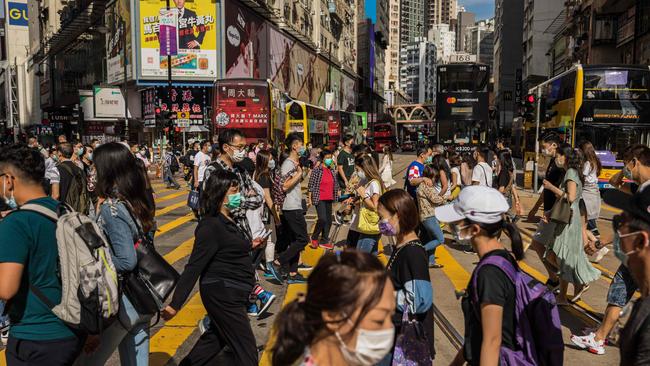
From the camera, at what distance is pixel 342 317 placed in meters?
1.85

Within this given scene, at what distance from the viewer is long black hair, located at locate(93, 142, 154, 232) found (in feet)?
12.1

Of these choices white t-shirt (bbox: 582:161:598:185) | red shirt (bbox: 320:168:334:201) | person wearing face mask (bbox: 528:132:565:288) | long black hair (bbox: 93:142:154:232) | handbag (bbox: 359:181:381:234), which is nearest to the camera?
long black hair (bbox: 93:142:154:232)

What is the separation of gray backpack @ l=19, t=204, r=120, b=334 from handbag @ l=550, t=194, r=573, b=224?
4934 mm

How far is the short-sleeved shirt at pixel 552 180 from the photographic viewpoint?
6688mm

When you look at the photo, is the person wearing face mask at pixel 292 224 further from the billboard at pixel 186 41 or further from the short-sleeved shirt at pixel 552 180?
the billboard at pixel 186 41

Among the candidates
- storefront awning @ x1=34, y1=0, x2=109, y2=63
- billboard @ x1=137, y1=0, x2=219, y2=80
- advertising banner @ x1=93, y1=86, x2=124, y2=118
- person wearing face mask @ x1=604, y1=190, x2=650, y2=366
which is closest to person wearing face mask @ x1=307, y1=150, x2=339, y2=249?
person wearing face mask @ x1=604, y1=190, x2=650, y2=366

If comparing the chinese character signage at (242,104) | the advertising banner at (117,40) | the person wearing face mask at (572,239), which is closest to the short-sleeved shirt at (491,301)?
the person wearing face mask at (572,239)

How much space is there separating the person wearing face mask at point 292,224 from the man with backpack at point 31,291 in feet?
15.6

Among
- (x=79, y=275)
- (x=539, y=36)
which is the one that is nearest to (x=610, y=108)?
(x=79, y=275)

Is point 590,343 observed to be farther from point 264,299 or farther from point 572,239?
point 264,299

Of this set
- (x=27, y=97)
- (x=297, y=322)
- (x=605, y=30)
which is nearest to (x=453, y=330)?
(x=297, y=322)

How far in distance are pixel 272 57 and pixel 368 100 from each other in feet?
231

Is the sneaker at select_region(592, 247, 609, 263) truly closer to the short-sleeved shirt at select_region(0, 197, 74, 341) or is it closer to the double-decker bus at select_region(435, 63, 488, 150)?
the short-sleeved shirt at select_region(0, 197, 74, 341)

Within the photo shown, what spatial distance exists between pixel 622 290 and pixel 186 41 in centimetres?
3741
